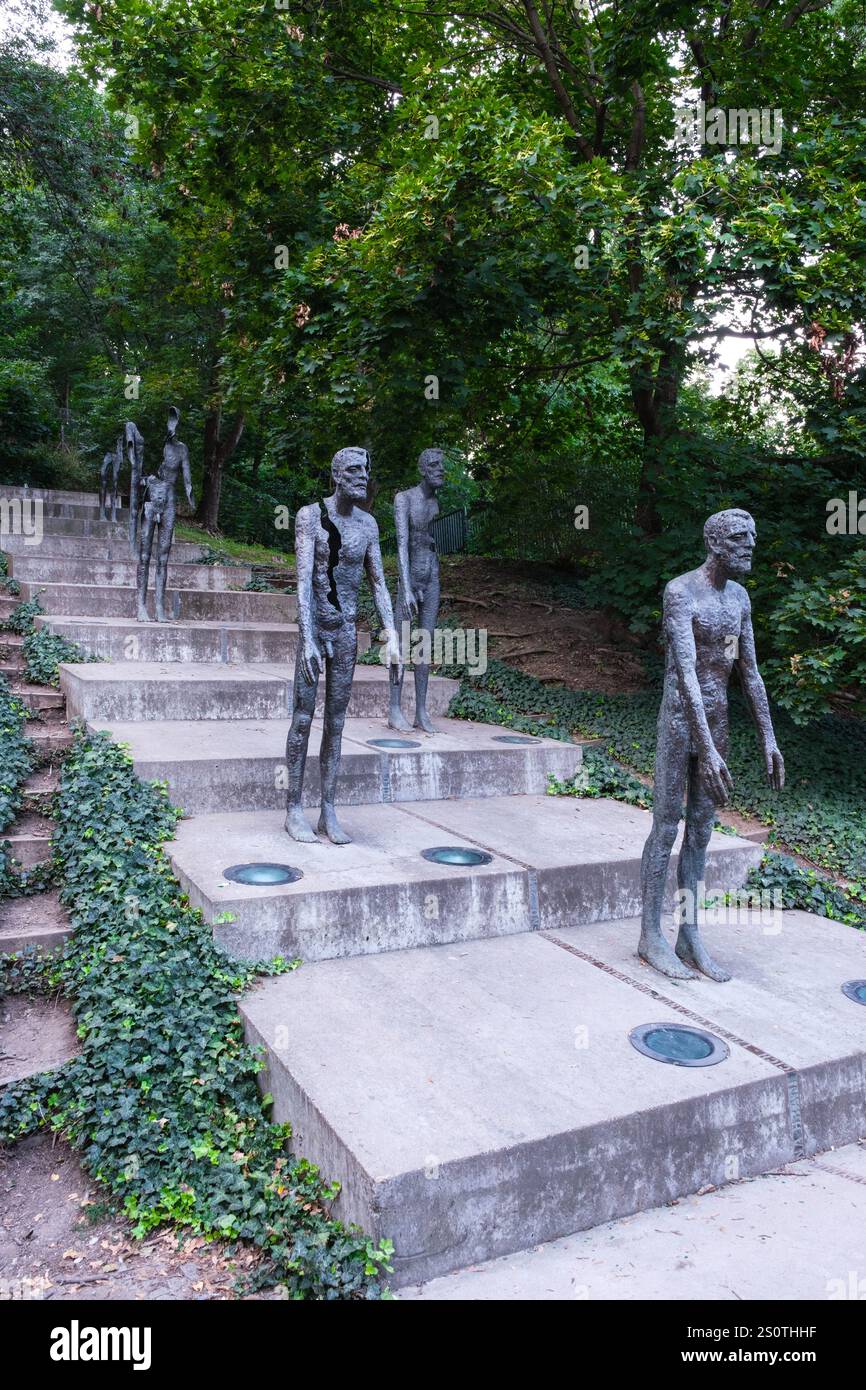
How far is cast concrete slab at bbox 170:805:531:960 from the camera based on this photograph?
406cm

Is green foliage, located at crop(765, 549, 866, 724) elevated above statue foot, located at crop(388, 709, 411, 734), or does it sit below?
above

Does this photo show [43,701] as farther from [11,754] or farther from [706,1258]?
[706,1258]

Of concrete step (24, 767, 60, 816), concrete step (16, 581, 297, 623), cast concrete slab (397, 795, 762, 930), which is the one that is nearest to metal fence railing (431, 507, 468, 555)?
concrete step (16, 581, 297, 623)

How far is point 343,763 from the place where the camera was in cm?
630

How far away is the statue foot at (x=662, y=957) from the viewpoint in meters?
4.31

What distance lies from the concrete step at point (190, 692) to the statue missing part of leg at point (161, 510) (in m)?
1.33

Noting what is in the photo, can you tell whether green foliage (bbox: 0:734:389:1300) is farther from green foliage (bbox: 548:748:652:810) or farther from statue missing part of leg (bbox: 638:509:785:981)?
green foliage (bbox: 548:748:652:810)

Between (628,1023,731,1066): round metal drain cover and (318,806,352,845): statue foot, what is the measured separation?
2.05 m

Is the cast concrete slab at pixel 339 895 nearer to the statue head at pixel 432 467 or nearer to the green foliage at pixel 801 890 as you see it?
the green foliage at pixel 801 890

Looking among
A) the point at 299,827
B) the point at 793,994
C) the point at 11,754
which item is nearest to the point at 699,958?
the point at 793,994

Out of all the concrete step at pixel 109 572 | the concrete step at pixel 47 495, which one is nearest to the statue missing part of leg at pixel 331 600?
the concrete step at pixel 109 572

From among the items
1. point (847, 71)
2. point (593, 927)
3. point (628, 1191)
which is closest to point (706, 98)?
point (847, 71)

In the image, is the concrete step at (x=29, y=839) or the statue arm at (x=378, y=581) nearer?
the concrete step at (x=29, y=839)

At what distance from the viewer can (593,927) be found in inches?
199
